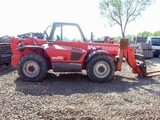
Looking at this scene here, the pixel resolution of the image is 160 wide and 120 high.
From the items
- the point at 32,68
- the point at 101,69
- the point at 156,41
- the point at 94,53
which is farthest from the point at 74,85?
the point at 156,41

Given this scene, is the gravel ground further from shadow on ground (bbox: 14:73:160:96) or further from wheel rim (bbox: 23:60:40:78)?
wheel rim (bbox: 23:60:40:78)

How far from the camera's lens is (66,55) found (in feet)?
32.2

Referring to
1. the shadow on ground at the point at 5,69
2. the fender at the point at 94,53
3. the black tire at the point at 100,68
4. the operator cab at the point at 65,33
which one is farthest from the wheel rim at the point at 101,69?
the shadow on ground at the point at 5,69

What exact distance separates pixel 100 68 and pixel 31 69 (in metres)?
2.33

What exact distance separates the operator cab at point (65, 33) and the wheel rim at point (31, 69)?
3.68 feet

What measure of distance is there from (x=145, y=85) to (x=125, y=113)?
3604 millimetres

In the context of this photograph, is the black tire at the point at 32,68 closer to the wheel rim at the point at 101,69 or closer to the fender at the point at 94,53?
the fender at the point at 94,53

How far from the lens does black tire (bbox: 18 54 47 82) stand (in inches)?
382

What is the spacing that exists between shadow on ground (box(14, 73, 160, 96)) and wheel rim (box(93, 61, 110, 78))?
1.16 ft

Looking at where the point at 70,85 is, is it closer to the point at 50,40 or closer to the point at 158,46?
the point at 50,40

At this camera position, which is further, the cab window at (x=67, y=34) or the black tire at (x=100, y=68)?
the cab window at (x=67, y=34)

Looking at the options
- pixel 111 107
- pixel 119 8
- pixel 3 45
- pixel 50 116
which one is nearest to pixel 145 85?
pixel 111 107

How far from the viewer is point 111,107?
670 cm

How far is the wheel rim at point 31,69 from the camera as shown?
9742 millimetres
